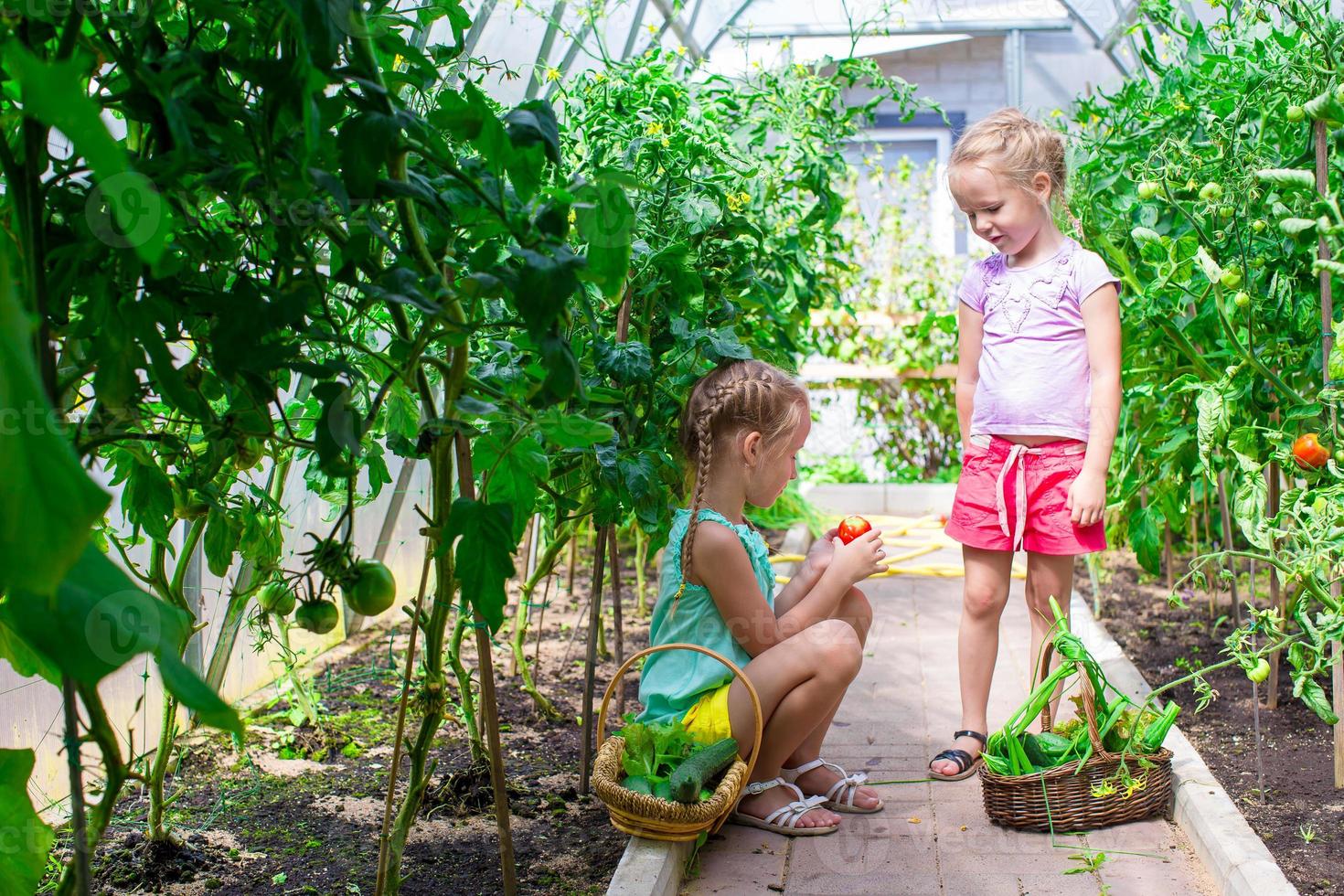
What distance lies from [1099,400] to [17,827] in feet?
6.73

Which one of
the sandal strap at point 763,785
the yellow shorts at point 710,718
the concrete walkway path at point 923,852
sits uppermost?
the yellow shorts at point 710,718

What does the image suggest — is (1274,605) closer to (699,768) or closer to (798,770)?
(798,770)

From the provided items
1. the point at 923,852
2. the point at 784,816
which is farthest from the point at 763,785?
the point at 923,852

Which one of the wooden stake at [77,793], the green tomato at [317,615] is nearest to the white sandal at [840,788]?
the green tomato at [317,615]

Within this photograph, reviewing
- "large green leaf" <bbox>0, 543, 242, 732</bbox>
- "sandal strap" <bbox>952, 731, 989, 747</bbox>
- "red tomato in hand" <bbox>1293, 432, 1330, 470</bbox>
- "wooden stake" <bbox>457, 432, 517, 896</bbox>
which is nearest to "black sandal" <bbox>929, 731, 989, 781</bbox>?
"sandal strap" <bbox>952, 731, 989, 747</bbox>

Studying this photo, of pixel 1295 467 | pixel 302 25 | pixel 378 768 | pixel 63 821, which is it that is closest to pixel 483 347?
pixel 378 768

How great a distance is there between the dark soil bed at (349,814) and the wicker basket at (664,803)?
0.13m

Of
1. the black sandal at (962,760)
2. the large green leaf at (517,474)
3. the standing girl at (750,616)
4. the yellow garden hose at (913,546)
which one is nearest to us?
the large green leaf at (517,474)

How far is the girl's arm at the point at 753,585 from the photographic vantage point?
6.89 feet

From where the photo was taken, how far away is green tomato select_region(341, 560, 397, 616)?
Answer: 4.09ft

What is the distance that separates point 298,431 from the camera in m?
2.04

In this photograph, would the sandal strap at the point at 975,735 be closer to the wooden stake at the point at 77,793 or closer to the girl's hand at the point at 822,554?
the girl's hand at the point at 822,554

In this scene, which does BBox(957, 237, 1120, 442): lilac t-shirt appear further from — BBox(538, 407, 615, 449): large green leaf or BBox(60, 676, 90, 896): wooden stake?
BBox(60, 676, 90, 896): wooden stake

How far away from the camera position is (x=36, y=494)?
0.58m
